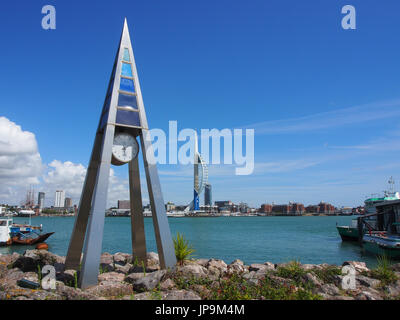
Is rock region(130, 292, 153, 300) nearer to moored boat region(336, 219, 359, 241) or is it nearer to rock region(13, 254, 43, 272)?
rock region(13, 254, 43, 272)

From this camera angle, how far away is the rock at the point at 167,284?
898 centimetres

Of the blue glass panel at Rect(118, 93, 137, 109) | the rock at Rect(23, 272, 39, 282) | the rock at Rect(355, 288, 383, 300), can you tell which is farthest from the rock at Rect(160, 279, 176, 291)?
the blue glass panel at Rect(118, 93, 137, 109)

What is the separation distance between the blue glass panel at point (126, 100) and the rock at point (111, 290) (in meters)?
6.40

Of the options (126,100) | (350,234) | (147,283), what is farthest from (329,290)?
(350,234)

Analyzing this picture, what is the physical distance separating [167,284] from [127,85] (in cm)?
750

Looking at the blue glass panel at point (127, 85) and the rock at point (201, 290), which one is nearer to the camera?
the rock at point (201, 290)

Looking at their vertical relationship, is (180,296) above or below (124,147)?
below

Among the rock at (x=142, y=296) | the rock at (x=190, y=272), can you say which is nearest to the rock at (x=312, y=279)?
the rock at (x=190, y=272)

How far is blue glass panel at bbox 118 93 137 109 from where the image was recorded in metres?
11.4

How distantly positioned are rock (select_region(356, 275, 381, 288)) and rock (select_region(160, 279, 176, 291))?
658 centimetres

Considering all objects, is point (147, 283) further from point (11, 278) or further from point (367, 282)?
point (367, 282)

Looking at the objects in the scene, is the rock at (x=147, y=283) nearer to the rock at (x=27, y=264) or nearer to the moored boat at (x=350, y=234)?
the rock at (x=27, y=264)

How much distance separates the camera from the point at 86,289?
9062 millimetres

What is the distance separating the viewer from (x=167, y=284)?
29.9ft
